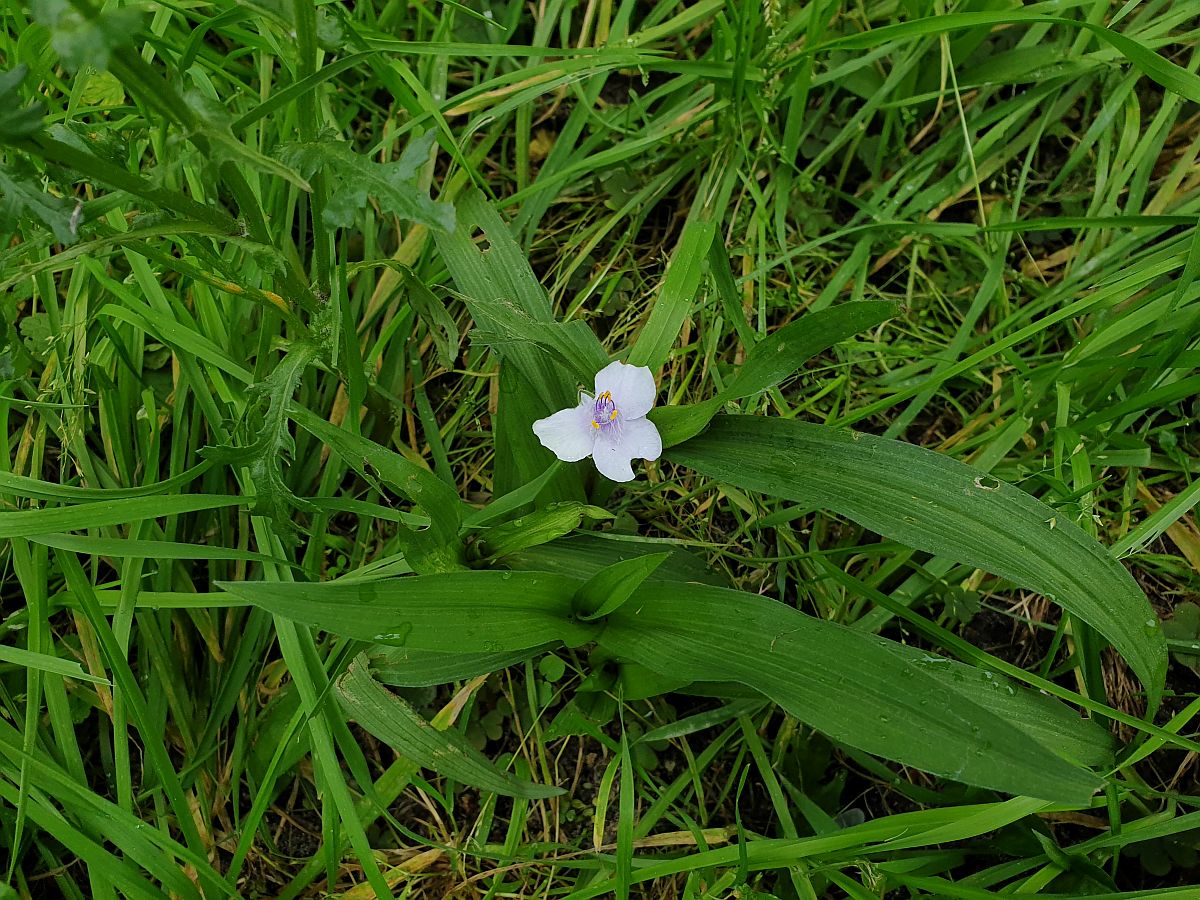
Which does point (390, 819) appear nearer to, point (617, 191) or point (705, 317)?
point (705, 317)

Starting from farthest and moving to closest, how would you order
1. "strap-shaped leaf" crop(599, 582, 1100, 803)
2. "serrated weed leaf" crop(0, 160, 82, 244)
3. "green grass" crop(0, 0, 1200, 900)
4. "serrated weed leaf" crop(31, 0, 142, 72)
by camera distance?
"green grass" crop(0, 0, 1200, 900) → "strap-shaped leaf" crop(599, 582, 1100, 803) → "serrated weed leaf" crop(0, 160, 82, 244) → "serrated weed leaf" crop(31, 0, 142, 72)

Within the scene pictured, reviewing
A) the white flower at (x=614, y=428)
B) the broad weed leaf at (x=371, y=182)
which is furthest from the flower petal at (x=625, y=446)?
the broad weed leaf at (x=371, y=182)

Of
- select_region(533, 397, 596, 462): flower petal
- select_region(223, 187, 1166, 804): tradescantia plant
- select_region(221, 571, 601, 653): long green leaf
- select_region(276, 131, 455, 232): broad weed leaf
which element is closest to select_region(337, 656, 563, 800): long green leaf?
select_region(223, 187, 1166, 804): tradescantia plant

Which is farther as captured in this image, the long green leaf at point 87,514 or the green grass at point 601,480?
the long green leaf at point 87,514

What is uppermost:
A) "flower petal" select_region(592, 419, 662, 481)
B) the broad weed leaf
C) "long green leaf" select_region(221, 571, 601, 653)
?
the broad weed leaf

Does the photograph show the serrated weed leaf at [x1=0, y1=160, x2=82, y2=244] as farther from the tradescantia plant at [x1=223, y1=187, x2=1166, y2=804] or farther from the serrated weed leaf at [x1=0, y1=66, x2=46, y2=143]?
the tradescantia plant at [x1=223, y1=187, x2=1166, y2=804]

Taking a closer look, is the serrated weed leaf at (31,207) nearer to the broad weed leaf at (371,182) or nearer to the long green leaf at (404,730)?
the broad weed leaf at (371,182)

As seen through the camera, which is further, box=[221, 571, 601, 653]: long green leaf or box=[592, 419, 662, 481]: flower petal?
box=[592, 419, 662, 481]: flower petal

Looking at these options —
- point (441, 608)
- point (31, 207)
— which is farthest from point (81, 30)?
point (441, 608)
